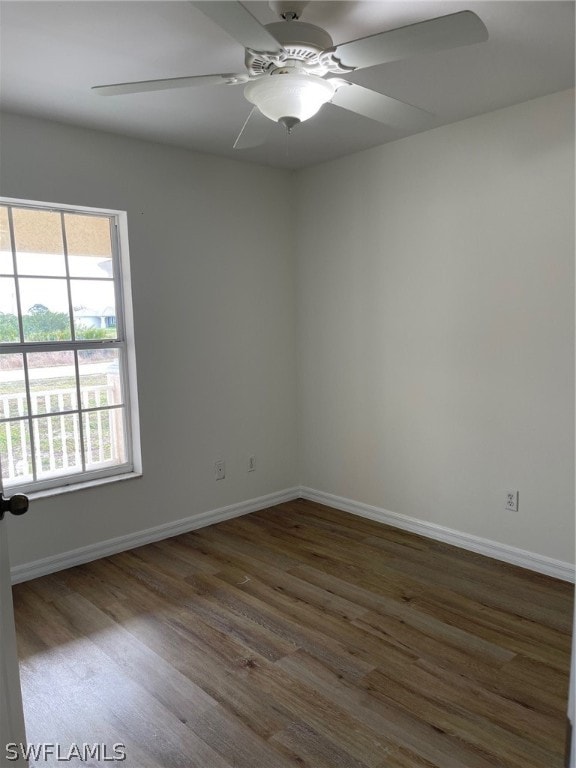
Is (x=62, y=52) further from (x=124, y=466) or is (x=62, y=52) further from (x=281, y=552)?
(x=281, y=552)

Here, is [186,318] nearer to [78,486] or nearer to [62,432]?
[62,432]

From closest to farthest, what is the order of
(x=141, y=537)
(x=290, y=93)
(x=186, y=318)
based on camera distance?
(x=290, y=93) < (x=141, y=537) < (x=186, y=318)

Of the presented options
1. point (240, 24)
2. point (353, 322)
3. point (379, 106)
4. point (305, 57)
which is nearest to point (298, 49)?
point (305, 57)

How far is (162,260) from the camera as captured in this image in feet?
11.4

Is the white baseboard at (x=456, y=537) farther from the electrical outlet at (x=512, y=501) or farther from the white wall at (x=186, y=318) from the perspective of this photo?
the white wall at (x=186, y=318)

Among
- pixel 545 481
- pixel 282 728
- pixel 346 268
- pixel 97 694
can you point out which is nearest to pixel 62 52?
pixel 346 268

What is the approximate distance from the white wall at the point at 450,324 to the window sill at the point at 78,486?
143cm

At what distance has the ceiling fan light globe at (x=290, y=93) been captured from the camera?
73.2 inches

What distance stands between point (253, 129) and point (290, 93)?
45 cm

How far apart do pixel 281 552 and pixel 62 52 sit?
2719 millimetres

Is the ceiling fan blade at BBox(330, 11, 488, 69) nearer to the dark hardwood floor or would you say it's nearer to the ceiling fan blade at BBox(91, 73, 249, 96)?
the ceiling fan blade at BBox(91, 73, 249, 96)

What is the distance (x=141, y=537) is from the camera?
350 centimetres

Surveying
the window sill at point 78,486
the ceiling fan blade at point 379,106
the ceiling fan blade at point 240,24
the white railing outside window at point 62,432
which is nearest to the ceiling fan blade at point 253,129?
the ceiling fan blade at point 379,106

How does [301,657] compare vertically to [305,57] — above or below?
below
